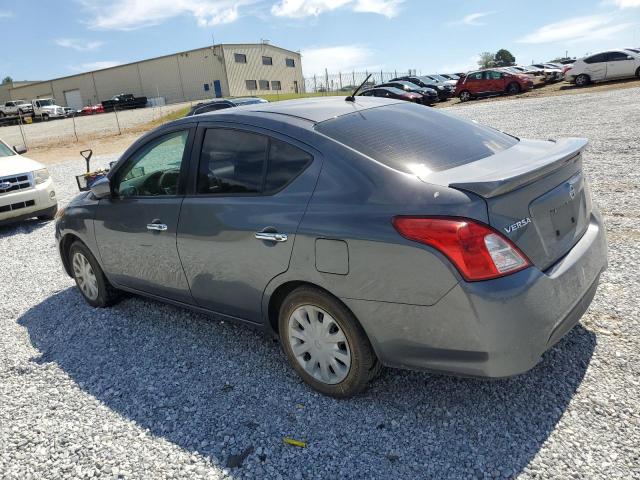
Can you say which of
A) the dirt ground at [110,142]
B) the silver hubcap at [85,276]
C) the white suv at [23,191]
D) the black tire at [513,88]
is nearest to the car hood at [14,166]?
the white suv at [23,191]

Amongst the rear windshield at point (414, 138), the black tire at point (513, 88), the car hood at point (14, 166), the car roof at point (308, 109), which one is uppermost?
the car roof at point (308, 109)

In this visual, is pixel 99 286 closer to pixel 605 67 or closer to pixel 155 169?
pixel 155 169

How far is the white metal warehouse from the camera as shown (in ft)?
195

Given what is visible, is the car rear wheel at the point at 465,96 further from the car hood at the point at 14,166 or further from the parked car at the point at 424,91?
the car hood at the point at 14,166

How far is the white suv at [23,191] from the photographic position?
8133mm

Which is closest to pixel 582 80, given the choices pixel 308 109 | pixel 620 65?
pixel 620 65

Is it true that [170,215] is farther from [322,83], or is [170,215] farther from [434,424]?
[322,83]

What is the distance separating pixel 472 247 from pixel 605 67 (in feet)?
96.5

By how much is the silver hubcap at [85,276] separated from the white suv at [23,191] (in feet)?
13.5

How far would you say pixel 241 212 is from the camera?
3178mm

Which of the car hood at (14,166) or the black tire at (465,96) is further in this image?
the black tire at (465,96)

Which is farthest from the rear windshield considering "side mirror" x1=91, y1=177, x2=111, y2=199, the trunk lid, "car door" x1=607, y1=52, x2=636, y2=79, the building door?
the building door

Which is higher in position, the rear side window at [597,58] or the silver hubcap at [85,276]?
the rear side window at [597,58]

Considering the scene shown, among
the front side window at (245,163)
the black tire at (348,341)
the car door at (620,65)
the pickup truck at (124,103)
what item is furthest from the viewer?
the pickup truck at (124,103)
